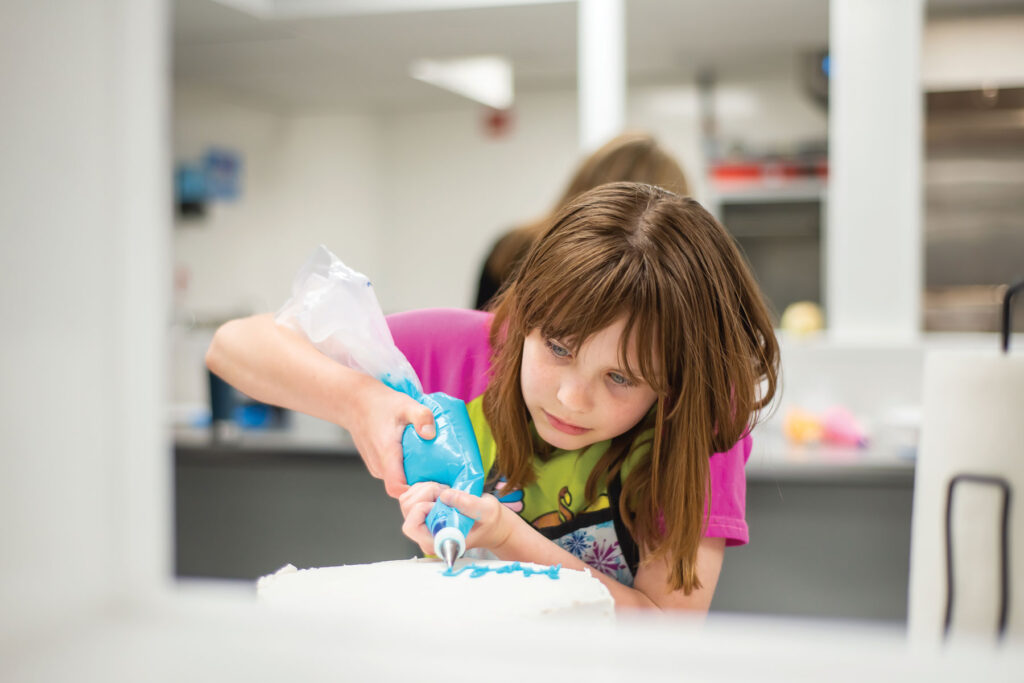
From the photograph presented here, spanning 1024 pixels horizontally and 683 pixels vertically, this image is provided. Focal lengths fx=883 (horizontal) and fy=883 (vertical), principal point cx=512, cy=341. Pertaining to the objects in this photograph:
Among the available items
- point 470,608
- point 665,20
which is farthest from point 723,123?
point 470,608

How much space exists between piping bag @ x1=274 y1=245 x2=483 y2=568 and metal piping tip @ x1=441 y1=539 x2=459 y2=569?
0.01 m

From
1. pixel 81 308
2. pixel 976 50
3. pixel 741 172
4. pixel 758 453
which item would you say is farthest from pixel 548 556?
pixel 741 172

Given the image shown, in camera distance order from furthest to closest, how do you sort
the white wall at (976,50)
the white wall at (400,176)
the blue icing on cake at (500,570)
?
1. the white wall at (400,176)
2. the white wall at (976,50)
3. the blue icing on cake at (500,570)

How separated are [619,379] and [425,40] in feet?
11.7

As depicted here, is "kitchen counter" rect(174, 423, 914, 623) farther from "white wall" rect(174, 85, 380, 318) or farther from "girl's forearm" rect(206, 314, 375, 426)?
"white wall" rect(174, 85, 380, 318)

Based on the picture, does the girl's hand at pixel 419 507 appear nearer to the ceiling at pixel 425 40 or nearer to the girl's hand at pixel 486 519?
the girl's hand at pixel 486 519

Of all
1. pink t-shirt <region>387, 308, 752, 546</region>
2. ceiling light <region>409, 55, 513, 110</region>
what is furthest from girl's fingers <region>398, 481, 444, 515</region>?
ceiling light <region>409, 55, 513, 110</region>

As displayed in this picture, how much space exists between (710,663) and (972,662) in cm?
8

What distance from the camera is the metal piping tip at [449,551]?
0.74 metres

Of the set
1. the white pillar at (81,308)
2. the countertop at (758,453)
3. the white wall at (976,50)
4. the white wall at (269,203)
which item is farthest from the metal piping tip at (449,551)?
the white wall at (269,203)

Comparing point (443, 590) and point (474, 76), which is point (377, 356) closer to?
point (443, 590)

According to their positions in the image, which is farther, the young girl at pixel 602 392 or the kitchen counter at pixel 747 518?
the kitchen counter at pixel 747 518

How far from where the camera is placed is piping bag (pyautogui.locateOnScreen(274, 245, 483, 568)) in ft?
2.67

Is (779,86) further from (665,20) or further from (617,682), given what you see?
(617,682)
